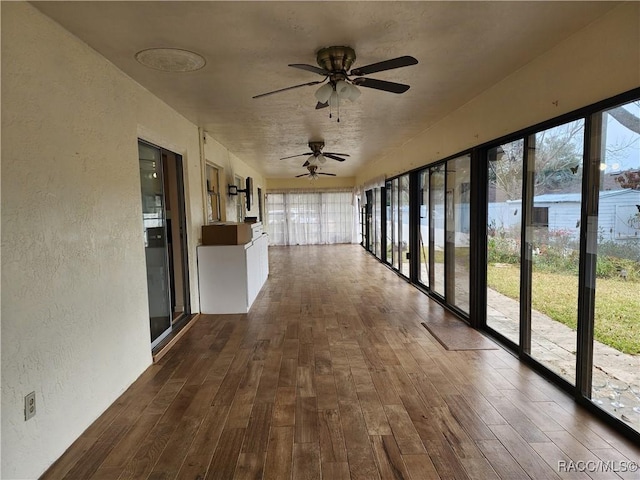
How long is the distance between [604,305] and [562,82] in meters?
1.49

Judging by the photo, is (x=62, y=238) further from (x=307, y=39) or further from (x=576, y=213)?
(x=576, y=213)

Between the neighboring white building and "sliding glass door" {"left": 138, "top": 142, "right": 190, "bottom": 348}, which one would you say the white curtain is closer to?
"sliding glass door" {"left": 138, "top": 142, "right": 190, "bottom": 348}

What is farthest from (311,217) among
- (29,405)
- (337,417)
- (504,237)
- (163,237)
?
(29,405)

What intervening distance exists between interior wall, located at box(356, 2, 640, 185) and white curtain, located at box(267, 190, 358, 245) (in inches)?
330

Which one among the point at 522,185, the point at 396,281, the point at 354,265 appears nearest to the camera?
the point at 522,185

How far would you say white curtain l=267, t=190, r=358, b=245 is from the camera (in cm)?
1262

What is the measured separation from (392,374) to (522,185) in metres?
1.92

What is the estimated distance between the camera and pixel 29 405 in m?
1.82

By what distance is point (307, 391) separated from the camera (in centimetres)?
267

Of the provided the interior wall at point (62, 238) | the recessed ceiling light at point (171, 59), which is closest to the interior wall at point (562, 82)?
the recessed ceiling light at point (171, 59)

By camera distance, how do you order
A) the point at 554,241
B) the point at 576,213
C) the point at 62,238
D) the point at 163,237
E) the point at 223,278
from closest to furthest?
the point at 62,238, the point at 576,213, the point at 554,241, the point at 163,237, the point at 223,278

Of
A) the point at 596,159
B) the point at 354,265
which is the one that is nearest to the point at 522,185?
the point at 596,159

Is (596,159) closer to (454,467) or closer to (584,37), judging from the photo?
(584,37)

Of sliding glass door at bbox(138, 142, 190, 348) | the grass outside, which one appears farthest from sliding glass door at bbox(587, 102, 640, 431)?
sliding glass door at bbox(138, 142, 190, 348)
